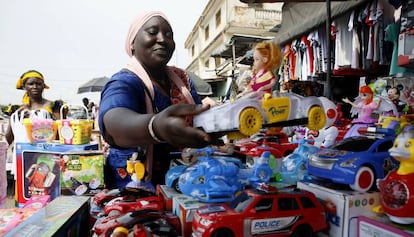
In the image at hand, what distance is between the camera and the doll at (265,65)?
1.00 metres

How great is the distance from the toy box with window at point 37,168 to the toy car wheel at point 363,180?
201 cm

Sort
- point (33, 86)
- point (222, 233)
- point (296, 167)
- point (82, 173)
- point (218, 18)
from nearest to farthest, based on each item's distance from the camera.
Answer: point (222, 233), point (296, 167), point (82, 173), point (33, 86), point (218, 18)

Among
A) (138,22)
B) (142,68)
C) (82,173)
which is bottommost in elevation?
(82,173)

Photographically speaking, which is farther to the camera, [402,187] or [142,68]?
[142,68]

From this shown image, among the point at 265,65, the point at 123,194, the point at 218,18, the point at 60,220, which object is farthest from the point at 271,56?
the point at 218,18

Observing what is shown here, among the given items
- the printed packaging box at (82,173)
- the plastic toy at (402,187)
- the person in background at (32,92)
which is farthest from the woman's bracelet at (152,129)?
the person in background at (32,92)

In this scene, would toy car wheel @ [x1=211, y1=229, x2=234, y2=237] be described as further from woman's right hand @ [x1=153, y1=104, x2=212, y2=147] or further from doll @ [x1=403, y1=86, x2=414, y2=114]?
doll @ [x1=403, y1=86, x2=414, y2=114]

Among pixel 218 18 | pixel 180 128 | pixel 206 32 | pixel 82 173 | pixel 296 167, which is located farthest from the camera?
pixel 206 32

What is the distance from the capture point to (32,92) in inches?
114

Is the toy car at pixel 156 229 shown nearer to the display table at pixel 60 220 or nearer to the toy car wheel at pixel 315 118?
the display table at pixel 60 220

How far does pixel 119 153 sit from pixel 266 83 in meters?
0.66

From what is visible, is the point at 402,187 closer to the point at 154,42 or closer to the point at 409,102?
the point at 154,42

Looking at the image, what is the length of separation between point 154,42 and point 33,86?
7.73 feet

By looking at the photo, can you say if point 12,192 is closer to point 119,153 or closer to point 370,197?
point 119,153
